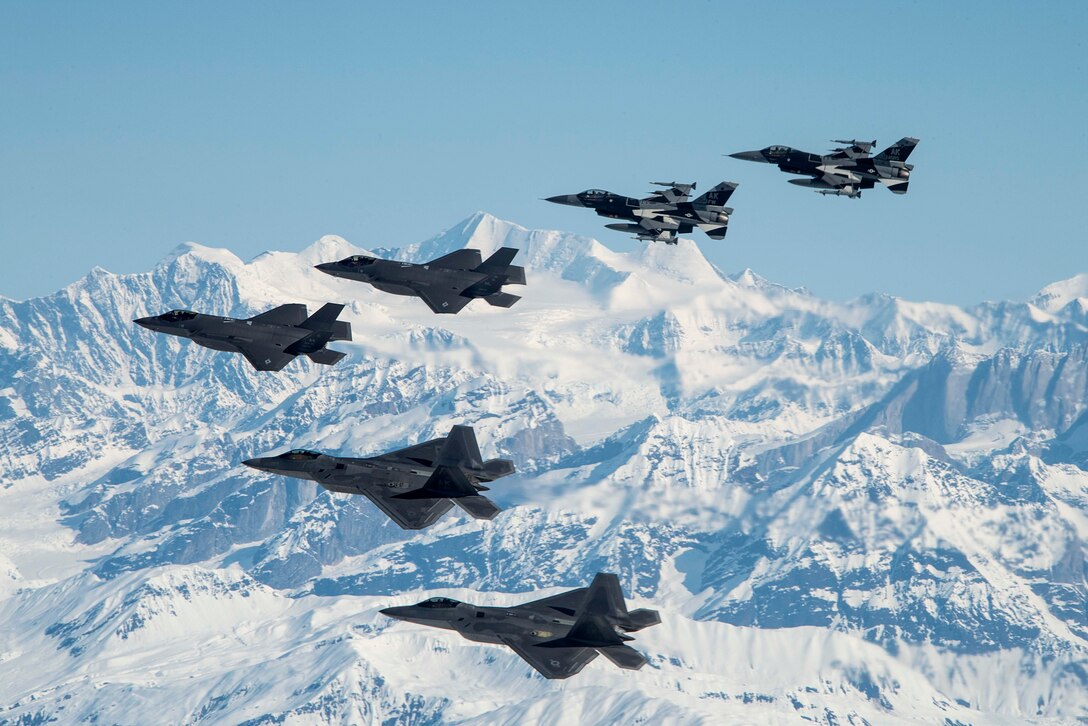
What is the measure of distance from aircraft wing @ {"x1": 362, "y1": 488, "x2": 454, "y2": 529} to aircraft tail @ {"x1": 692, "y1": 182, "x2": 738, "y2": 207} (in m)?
53.3

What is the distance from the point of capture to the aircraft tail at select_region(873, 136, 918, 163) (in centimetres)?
16888

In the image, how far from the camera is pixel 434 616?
501 feet

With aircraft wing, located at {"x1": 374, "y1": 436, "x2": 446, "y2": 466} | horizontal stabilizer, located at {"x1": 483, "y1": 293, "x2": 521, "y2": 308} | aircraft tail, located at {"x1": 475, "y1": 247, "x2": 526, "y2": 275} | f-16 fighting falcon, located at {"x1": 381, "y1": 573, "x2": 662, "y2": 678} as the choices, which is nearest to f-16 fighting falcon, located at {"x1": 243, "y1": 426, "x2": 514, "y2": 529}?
aircraft wing, located at {"x1": 374, "y1": 436, "x2": 446, "y2": 466}

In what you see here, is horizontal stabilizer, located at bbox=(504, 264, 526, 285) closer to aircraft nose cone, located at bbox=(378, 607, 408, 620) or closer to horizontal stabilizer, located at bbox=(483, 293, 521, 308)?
horizontal stabilizer, located at bbox=(483, 293, 521, 308)

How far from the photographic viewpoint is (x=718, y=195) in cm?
19100

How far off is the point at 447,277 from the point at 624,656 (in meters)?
47.2

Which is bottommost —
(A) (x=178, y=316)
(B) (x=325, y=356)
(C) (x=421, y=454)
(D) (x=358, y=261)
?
(C) (x=421, y=454)

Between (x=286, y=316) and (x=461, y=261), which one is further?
(x=461, y=261)

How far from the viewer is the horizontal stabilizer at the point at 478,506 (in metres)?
143

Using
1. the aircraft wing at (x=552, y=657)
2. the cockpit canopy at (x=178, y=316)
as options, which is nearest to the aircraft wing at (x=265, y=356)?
the cockpit canopy at (x=178, y=316)

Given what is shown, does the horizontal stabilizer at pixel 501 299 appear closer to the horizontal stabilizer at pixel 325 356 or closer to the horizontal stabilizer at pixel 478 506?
the horizontal stabilizer at pixel 325 356

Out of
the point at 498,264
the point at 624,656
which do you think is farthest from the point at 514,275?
the point at 624,656

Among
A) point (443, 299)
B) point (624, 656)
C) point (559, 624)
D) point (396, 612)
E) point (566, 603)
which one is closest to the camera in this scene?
point (624, 656)

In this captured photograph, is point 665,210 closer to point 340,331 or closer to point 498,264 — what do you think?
point 498,264
